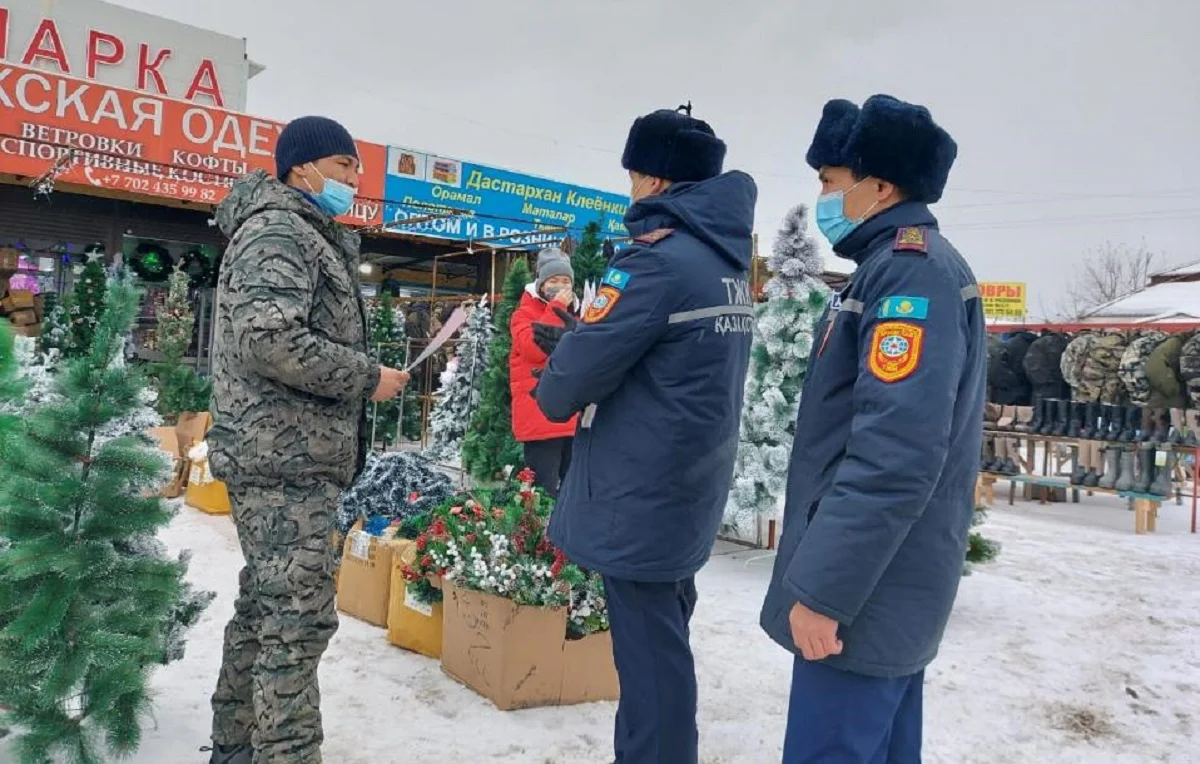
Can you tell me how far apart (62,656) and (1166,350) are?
35.9 ft

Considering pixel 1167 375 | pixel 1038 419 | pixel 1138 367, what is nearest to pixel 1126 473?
pixel 1038 419

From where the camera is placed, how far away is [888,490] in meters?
1.45

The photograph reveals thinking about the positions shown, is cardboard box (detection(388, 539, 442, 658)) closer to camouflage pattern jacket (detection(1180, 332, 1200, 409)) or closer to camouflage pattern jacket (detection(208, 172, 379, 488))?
camouflage pattern jacket (detection(208, 172, 379, 488))

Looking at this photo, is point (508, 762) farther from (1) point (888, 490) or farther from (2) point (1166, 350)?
(2) point (1166, 350)

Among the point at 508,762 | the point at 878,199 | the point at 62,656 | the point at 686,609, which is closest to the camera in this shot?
the point at 878,199

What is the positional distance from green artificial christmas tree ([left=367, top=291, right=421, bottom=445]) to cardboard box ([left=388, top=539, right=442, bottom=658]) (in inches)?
269

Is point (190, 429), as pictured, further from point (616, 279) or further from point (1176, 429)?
point (1176, 429)

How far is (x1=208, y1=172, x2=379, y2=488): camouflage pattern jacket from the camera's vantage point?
2.12 m

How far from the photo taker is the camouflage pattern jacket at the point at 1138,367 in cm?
971

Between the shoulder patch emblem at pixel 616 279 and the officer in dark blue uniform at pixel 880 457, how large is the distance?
59cm

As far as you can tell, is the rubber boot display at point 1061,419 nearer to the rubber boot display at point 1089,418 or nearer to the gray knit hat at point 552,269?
the rubber boot display at point 1089,418

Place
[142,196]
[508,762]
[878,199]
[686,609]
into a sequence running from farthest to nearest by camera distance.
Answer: [142,196] → [508,762] → [686,609] → [878,199]

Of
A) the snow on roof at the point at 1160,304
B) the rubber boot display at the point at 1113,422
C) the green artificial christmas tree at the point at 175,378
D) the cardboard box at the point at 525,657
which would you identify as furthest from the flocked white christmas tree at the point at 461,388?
the snow on roof at the point at 1160,304

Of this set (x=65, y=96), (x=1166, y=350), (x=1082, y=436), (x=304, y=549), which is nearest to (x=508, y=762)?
(x=304, y=549)
